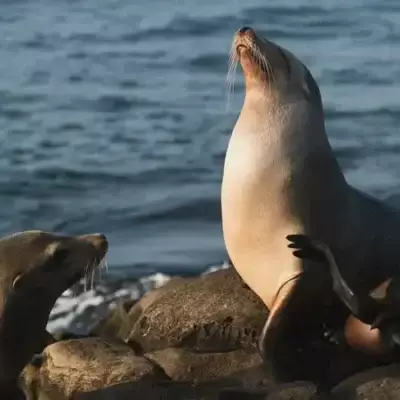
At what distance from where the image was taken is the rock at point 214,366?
6.66 meters

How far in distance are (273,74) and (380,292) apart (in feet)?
4.94

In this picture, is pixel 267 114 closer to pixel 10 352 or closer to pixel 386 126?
pixel 10 352

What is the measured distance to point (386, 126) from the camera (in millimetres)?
15125

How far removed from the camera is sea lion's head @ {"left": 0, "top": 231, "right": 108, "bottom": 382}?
252 inches

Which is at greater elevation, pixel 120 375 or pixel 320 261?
pixel 320 261

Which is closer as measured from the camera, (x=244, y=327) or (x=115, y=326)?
(x=244, y=327)

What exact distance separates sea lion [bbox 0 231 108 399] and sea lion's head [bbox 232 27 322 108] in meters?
1.49

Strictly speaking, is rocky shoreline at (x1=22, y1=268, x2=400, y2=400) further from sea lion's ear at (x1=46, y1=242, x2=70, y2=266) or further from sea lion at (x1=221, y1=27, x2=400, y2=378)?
sea lion's ear at (x1=46, y1=242, x2=70, y2=266)

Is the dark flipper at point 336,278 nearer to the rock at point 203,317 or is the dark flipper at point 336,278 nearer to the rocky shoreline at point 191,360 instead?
the rocky shoreline at point 191,360

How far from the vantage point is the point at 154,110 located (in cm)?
1630

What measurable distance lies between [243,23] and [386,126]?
27.6 ft

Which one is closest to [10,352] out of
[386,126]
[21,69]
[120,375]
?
[120,375]

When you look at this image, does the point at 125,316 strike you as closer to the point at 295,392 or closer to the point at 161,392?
the point at 161,392

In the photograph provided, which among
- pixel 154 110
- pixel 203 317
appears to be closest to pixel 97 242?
pixel 203 317
